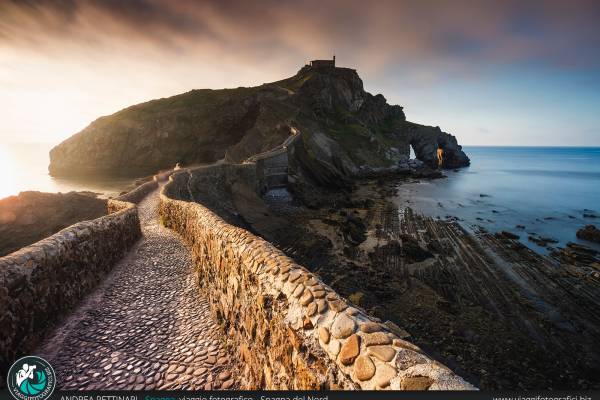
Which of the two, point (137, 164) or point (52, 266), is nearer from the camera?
point (52, 266)

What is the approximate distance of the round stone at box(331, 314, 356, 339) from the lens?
135 inches

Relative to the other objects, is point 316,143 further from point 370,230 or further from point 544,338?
point 544,338

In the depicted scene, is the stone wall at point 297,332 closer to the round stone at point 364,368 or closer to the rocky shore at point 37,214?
the round stone at point 364,368

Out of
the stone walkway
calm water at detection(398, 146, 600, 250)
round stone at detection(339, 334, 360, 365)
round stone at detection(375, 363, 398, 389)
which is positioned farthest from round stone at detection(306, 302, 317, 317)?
calm water at detection(398, 146, 600, 250)

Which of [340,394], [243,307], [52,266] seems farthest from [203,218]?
[340,394]

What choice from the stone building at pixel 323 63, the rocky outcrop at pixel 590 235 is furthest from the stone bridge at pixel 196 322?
the stone building at pixel 323 63

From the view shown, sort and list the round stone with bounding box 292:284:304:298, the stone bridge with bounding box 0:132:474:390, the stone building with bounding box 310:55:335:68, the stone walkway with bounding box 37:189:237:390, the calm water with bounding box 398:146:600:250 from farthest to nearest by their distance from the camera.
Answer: the stone building with bounding box 310:55:335:68
the calm water with bounding box 398:146:600:250
the stone walkway with bounding box 37:189:237:390
the round stone with bounding box 292:284:304:298
the stone bridge with bounding box 0:132:474:390

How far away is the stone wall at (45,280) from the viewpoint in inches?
226

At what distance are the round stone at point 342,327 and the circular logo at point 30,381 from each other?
16.5ft

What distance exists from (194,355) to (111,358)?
1.83 m

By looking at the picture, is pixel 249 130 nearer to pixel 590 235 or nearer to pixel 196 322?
pixel 590 235

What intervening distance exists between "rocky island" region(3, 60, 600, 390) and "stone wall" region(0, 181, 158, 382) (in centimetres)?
234

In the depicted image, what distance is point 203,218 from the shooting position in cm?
998

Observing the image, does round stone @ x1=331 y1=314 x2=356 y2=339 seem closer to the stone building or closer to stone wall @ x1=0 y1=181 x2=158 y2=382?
stone wall @ x1=0 y1=181 x2=158 y2=382
